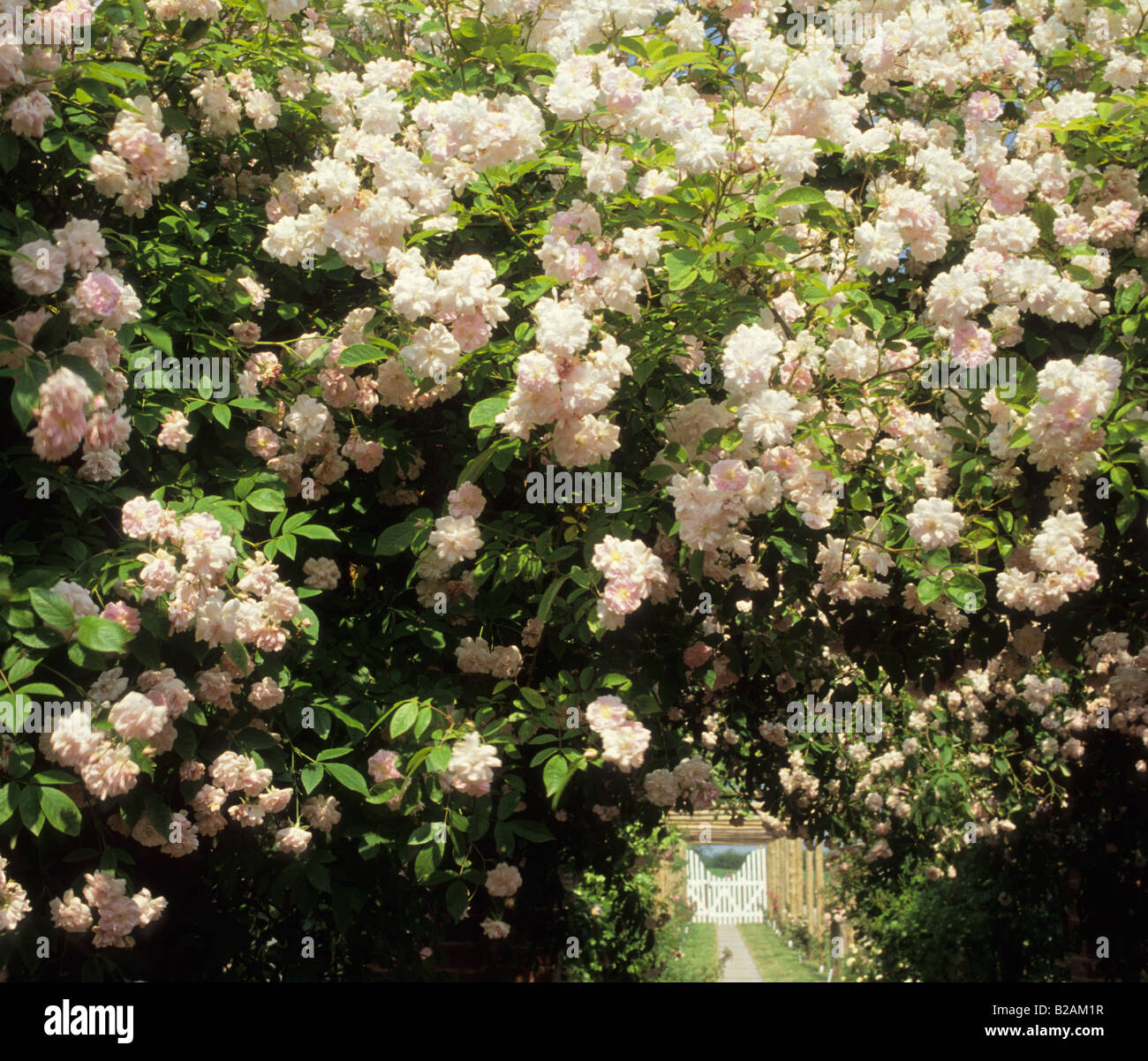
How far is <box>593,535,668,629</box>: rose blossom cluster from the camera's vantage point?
2.19 m

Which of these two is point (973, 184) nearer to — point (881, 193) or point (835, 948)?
point (881, 193)

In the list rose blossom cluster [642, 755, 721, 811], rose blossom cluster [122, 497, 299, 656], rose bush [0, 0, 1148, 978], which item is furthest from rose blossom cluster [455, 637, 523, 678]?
rose blossom cluster [642, 755, 721, 811]

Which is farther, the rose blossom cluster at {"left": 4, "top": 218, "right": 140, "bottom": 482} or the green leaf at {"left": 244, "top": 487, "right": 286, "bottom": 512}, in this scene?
the green leaf at {"left": 244, "top": 487, "right": 286, "bottom": 512}

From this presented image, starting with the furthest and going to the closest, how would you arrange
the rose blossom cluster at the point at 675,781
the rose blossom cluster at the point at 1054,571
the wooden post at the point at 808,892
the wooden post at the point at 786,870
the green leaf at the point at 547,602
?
the wooden post at the point at 786,870
the wooden post at the point at 808,892
the rose blossom cluster at the point at 675,781
the rose blossom cluster at the point at 1054,571
the green leaf at the point at 547,602

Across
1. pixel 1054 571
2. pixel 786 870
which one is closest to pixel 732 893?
→ pixel 786 870

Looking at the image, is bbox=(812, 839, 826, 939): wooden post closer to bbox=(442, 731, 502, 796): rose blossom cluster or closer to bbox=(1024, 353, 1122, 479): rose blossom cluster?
bbox=(1024, 353, 1122, 479): rose blossom cluster

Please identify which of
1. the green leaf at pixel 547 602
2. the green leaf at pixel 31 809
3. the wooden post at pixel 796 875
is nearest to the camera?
the green leaf at pixel 31 809

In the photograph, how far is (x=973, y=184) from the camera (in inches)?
120

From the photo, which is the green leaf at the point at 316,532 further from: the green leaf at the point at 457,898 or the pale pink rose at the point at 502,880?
the pale pink rose at the point at 502,880

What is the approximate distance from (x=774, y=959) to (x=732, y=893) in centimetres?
904

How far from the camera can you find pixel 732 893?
24562 millimetres

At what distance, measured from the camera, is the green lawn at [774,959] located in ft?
43.0

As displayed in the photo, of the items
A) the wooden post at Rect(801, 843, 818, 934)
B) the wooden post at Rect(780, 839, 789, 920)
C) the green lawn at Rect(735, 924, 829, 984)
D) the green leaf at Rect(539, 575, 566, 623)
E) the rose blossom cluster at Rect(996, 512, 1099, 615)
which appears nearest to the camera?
the green leaf at Rect(539, 575, 566, 623)

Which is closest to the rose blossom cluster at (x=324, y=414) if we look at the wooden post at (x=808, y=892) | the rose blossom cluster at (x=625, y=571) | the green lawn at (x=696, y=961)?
the rose blossom cluster at (x=625, y=571)
